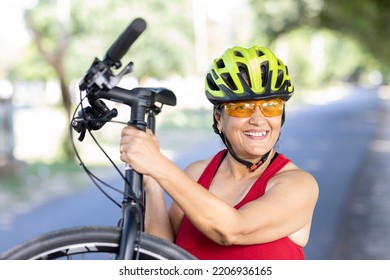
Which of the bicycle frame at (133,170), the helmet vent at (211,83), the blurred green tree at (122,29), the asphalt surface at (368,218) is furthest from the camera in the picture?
the blurred green tree at (122,29)

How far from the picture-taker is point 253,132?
201 centimetres

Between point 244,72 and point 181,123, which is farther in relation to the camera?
point 181,123

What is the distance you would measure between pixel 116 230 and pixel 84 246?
0.08 m

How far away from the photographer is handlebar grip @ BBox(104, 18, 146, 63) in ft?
5.02

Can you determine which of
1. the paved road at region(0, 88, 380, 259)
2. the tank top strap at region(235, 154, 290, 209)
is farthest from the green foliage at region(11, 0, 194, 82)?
the tank top strap at region(235, 154, 290, 209)

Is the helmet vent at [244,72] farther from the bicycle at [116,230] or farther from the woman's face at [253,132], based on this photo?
the bicycle at [116,230]

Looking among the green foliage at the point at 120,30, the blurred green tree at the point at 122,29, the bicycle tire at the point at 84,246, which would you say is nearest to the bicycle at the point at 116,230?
the bicycle tire at the point at 84,246

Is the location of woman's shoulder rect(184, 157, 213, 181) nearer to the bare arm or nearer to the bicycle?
the bare arm

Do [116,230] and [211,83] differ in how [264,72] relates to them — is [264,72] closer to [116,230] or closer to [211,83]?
[211,83]

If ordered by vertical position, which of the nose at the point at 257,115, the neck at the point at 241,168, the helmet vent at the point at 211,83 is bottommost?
the neck at the point at 241,168

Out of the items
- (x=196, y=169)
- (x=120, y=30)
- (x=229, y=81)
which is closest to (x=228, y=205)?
(x=229, y=81)

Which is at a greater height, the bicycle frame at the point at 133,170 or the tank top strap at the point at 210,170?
the tank top strap at the point at 210,170

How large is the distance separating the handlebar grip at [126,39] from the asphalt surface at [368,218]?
218 inches

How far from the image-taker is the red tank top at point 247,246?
1.88 meters
